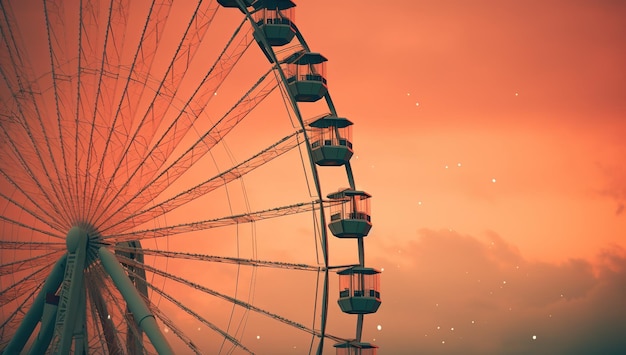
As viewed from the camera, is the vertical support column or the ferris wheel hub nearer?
the vertical support column

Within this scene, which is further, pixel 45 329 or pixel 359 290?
pixel 359 290

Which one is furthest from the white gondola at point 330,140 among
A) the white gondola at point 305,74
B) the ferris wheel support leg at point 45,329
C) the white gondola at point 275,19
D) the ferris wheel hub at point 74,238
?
the ferris wheel support leg at point 45,329

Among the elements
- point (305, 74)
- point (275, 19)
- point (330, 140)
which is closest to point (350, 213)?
point (330, 140)

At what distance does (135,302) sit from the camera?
4434cm

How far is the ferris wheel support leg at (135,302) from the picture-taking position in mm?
43281

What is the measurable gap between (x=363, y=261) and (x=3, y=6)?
59.9 feet

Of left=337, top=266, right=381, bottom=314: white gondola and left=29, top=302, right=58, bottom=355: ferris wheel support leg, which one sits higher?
left=337, top=266, right=381, bottom=314: white gondola

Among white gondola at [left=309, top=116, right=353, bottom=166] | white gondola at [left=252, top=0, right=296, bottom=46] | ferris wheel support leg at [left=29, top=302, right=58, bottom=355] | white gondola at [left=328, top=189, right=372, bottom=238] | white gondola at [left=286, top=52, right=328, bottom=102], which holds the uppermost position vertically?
white gondola at [left=252, top=0, right=296, bottom=46]

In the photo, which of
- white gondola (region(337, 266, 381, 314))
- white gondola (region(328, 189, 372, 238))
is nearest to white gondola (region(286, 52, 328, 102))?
white gondola (region(328, 189, 372, 238))

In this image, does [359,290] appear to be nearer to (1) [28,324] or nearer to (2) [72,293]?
(2) [72,293]

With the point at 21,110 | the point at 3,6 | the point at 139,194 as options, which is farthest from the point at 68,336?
the point at 3,6

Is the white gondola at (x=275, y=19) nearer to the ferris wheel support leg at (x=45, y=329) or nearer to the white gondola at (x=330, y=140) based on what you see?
the white gondola at (x=330, y=140)

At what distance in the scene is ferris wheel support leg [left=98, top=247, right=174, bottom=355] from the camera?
142 ft

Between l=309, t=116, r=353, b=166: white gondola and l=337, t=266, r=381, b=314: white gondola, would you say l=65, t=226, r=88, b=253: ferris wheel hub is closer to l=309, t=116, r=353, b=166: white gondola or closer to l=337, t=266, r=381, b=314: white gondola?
l=337, t=266, r=381, b=314: white gondola
